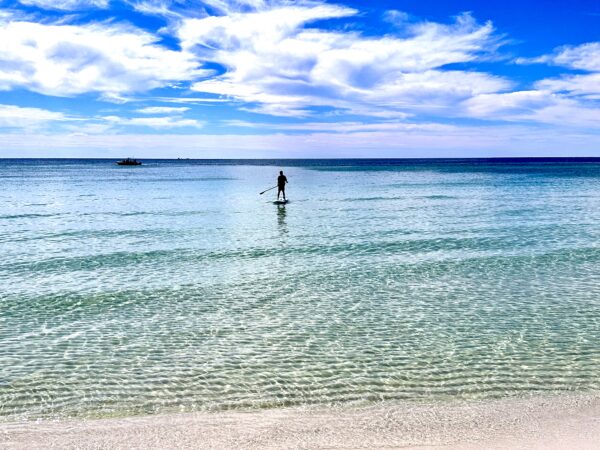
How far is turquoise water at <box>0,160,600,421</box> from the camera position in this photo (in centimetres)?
938

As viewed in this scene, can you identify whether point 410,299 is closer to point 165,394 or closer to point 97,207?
point 165,394

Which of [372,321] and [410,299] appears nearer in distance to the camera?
[372,321]

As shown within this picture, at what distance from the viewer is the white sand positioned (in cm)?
736

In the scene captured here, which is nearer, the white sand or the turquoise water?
the white sand

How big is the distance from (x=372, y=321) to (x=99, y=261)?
11903 mm

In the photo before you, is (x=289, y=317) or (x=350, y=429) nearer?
(x=350, y=429)

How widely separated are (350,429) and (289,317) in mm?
5785

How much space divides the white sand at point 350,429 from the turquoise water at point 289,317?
0.47 m

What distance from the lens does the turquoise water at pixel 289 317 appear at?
938cm

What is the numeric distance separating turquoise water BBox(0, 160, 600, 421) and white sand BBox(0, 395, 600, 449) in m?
0.47

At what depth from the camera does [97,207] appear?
41594mm

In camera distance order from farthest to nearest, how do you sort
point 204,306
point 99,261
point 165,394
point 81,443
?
point 99,261, point 204,306, point 165,394, point 81,443

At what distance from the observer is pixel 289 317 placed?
13461mm

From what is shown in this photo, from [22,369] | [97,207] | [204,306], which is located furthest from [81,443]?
[97,207]
